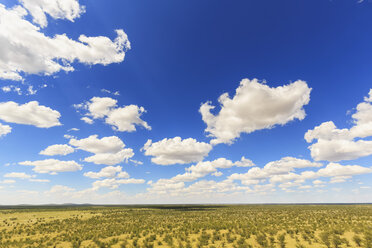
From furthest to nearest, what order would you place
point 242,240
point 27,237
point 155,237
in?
point 27,237, point 155,237, point 242,240

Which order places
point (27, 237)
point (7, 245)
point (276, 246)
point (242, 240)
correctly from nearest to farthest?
1. point (276, 246)
2. point (242, 240)
3. point (7, 245)
4. point (27, 237)

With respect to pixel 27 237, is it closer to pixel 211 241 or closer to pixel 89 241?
Answer: pixel 89 241

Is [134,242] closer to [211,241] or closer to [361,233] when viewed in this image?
[211,241]

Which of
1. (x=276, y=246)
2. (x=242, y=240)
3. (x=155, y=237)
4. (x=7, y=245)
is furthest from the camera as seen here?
(x=155, y=237)

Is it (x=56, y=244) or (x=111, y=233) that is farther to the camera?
(x=111, y=233)

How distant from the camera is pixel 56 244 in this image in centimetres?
2486

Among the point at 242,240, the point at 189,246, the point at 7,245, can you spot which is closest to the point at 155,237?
the point at 189,246

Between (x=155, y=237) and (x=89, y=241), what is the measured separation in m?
8.41

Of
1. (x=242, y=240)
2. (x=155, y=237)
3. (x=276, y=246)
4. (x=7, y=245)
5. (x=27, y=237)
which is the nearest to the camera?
(x=276, y=246)

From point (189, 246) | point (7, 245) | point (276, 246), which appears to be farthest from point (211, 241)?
point (7, 245)

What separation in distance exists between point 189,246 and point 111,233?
14553 millimetres

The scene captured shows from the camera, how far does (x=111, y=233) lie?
3012 cm

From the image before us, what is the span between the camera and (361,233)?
24812 millimetres

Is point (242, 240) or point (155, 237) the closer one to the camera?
point (242, 240)
